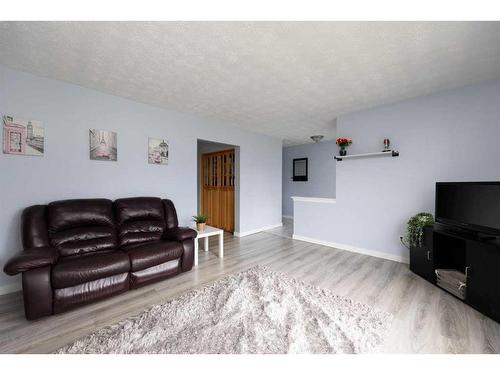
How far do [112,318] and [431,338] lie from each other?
8.43 ft

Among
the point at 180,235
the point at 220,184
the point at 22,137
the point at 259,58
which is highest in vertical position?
the point at 259,58

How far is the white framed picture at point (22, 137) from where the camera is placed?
2.14 metres

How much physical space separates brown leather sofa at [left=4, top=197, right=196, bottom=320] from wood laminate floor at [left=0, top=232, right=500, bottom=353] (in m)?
0.16

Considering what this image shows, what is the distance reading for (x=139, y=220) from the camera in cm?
275

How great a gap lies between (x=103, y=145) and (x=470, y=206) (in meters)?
4.46

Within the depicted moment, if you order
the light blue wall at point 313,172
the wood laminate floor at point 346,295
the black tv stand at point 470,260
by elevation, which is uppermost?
the light blue wall at point 313,172

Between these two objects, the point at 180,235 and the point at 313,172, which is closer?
the point at 180,235

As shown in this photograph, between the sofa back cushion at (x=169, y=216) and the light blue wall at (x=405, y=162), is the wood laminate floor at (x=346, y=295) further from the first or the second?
the sofa back cushion at (x=169, y=216)

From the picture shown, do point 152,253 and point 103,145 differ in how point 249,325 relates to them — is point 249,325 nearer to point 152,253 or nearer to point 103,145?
point 152,253

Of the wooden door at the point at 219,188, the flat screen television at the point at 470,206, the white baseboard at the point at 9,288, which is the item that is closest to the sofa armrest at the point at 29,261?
the white baseboard at the point at 9,288

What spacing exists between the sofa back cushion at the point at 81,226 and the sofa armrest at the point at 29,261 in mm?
322

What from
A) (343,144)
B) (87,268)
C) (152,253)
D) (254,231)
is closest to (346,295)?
(152,253)

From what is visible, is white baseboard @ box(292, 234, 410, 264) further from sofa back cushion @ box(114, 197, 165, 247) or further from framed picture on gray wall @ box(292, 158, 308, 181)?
sofa back cushion @ box(114, 197, 165, 247)
